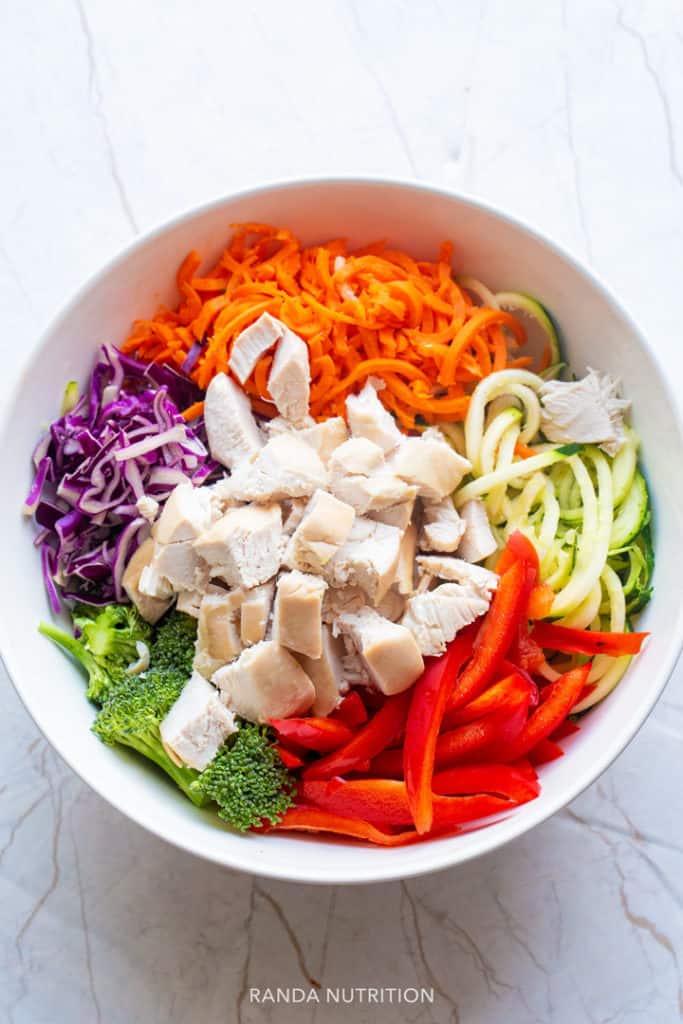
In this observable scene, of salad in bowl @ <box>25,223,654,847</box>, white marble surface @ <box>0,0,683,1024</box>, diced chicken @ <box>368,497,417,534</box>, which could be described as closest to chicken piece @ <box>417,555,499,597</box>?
salad in bowl @ <box>25,223,654,847</box>

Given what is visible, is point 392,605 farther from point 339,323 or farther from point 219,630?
point 339,323

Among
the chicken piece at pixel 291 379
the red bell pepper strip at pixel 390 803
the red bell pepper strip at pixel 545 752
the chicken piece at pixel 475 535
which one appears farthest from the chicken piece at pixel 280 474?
the red bell pepper strip at pixel 545 752

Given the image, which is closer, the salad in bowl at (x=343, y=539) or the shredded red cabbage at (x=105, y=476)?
the salad in bowl at (x=343, y=539)

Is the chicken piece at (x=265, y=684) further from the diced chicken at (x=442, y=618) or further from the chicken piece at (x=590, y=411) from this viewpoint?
the chicken piece at (x=590, y=411)

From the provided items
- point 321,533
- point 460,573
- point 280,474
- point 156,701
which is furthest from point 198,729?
point 460,573

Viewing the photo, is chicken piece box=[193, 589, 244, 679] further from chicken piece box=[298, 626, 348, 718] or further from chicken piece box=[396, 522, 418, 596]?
chicken piece box=[396, 522, 418, 596]

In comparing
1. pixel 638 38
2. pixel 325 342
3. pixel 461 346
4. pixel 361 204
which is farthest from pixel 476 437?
pixel 638 38

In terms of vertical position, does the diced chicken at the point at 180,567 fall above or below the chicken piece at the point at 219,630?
above
